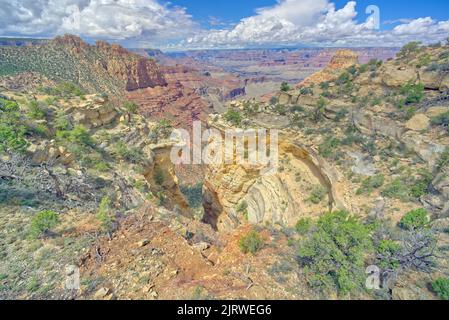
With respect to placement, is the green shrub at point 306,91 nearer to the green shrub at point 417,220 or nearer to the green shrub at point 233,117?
the green shrub at point 233,117

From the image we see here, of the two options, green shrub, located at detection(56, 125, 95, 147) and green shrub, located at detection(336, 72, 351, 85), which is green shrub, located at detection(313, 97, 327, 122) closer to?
green shrub, located at detection(336, 72, 351, 85)

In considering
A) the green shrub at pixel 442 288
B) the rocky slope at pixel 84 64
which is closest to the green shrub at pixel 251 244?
the green shrub at pixel 442 288

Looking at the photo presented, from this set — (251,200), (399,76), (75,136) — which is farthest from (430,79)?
(75,136)

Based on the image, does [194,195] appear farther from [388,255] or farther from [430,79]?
[388,255]

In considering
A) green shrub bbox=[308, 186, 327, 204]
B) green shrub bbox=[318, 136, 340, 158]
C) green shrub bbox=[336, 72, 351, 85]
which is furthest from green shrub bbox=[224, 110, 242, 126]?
green shrub bbox=[336, 72, 351, 85]

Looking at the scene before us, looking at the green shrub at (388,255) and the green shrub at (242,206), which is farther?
the green shrub at (242,206)

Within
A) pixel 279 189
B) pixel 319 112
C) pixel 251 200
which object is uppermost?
pixel 319 112
